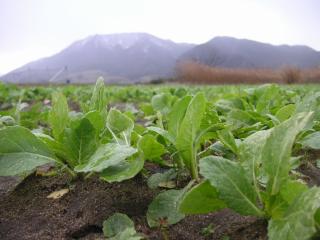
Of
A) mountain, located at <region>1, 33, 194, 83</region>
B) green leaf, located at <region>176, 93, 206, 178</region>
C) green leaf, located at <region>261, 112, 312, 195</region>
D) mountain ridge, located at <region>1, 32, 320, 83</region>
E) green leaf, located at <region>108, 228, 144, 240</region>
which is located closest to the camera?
green leaf, located at <region>261, 112, 312, 195</region>

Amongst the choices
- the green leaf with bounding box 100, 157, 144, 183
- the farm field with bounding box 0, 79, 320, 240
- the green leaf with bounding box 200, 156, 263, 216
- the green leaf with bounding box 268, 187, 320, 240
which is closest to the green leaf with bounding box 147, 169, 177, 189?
the farm field with bounding box 0, 79, 320, 240

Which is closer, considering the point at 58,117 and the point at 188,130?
the point at 188,130

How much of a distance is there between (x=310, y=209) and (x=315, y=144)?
1.87 ft

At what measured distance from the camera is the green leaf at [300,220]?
2.00 ft

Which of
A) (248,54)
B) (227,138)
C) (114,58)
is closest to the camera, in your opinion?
(227,138)

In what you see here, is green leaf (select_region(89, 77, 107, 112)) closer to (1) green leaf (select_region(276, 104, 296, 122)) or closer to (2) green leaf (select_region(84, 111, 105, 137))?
(2) green leaf (select_region(84, 111, 105, 137))

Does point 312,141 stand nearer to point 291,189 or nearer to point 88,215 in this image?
point 291,189

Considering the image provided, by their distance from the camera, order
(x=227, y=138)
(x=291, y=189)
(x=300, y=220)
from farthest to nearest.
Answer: (x=227, y=138)
(x=291, y=189)
(x=300, y=220)

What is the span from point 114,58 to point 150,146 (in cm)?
4183

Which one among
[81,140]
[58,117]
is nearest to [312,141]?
[81,140]

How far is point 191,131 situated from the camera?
967 millimetres

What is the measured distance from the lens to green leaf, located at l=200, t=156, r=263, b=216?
30.6 inches

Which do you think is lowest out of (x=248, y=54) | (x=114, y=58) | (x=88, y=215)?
(x=114, y=58)

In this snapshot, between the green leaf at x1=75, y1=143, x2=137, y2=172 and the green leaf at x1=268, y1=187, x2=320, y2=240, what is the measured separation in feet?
1.23
